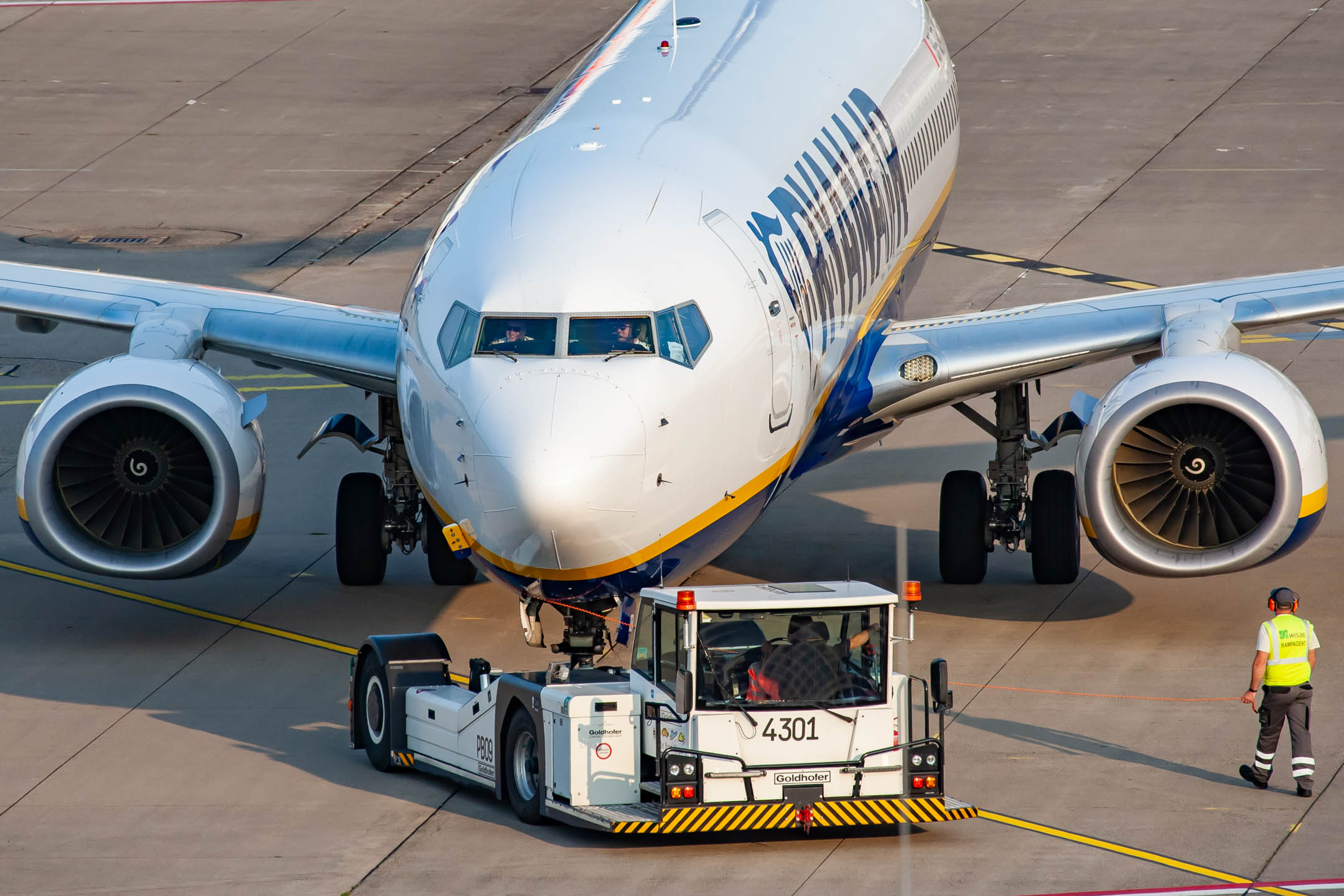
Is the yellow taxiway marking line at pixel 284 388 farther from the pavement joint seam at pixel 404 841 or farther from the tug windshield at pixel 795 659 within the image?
the tug windshield at pixel 795 659

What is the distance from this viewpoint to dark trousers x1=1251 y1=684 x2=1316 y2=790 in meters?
16.8

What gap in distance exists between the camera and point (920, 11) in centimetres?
2961

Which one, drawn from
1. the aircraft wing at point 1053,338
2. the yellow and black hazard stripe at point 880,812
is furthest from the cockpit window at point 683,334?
the aircraft wing at point 1053,338

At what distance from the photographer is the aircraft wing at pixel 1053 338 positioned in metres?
21.5

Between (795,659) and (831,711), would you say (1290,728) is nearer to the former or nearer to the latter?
(831,711)

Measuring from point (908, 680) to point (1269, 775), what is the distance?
131 inches

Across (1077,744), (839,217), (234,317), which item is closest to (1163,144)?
(839,217)

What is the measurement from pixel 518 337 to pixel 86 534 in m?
6.35

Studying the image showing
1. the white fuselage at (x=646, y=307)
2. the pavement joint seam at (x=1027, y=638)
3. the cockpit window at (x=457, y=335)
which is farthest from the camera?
the pavement joint seam at (x=1027, y=638)

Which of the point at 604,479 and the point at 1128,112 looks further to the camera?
the point at 1128,112

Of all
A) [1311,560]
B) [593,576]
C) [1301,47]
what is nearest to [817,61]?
[1311,560]

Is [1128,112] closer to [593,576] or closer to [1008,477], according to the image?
[1008,477]

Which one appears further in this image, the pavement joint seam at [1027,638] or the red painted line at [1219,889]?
the pavement joint seam at [1027,638]

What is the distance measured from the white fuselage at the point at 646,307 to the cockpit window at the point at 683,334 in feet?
0.30
